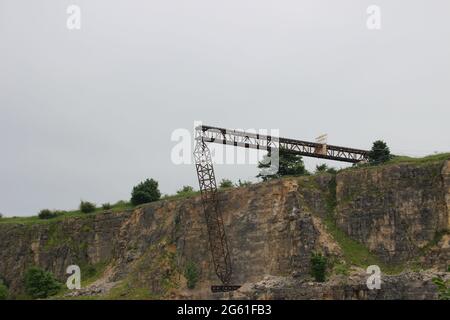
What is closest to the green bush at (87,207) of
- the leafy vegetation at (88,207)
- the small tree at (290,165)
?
the leafy vegetation at (88,207)

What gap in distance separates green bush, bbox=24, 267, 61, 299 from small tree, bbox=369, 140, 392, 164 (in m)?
39.4

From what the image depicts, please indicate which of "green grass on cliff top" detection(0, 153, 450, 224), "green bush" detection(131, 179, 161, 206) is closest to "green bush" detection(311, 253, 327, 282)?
"green grass on cliff top" detection(0, 153, 450, 224)

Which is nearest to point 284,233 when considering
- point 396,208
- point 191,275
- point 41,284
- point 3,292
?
point 191,275

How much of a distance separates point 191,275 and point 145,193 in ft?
63.6

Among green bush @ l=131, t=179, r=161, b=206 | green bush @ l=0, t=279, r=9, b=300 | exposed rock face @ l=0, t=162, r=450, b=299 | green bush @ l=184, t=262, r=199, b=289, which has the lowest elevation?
green bush @ l=0, t=279, r=9, b=300

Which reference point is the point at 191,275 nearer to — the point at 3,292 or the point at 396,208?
the point at 396,208

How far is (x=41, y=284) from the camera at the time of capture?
253 ft

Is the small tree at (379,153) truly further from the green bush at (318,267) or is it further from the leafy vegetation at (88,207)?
the leafy vegetation at (88,207)

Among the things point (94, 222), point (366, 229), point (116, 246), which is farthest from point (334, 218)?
point (94, 222)

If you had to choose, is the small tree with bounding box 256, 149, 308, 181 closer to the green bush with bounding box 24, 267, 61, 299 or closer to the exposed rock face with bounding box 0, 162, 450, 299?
the exposed rock face with bounding box 0, 162, 450, 299

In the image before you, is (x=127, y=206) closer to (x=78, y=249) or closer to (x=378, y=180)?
(x=78, y=249)

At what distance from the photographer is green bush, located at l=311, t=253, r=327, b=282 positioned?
5984cm

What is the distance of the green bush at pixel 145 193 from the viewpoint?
279 feet
